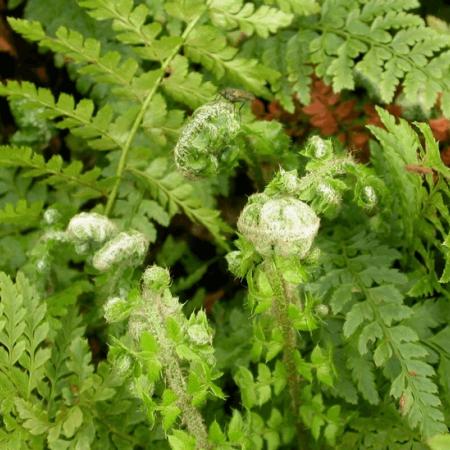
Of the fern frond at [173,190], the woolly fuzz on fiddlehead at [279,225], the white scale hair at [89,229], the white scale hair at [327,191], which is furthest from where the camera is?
the fern frond at [173,190]

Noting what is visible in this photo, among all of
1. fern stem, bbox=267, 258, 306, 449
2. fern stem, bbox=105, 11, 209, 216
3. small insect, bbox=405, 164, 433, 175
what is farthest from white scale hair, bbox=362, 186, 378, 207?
fern stem, bbox=105, 11, 209, 216

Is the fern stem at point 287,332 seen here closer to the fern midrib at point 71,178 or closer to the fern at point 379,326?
the fern at point 379,326

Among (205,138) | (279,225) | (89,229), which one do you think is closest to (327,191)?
(279,225)

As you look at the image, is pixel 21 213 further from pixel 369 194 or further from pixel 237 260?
pixel 369 194

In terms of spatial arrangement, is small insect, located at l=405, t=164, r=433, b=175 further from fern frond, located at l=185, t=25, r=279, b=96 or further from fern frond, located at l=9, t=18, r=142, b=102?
fern frond, located at l=9, t=18, r=142, b=102

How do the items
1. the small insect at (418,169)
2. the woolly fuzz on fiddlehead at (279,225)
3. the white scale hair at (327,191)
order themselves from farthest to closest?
the small insect at (418,169) → the white scale hair at (327,191) → the woolly fuzz on fiddlehead at (279,225)

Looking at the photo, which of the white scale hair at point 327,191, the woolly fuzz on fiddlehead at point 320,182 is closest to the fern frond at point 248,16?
the woolly fuzz on fiddlehead at point 320,182
